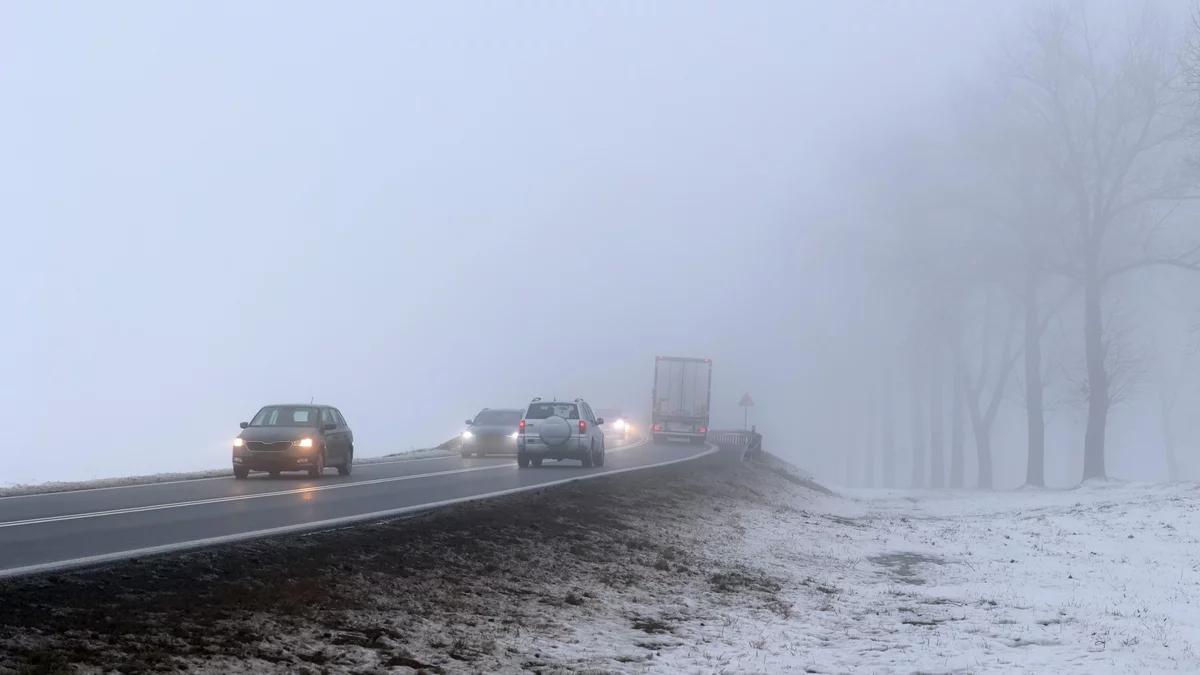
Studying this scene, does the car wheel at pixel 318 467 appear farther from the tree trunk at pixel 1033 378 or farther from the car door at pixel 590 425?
the tree trunk at pixel 1033 378

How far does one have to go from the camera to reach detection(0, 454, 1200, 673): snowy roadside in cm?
930

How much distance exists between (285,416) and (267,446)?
4.99 ft

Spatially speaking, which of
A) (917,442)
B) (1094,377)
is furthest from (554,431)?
(917,442)

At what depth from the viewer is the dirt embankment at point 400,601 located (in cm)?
873

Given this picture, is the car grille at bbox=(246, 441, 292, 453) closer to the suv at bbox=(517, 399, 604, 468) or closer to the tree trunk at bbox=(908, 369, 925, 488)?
the suv at bbox=(517, 399, 604, 468)

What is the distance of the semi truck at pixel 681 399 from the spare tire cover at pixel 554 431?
28.9m

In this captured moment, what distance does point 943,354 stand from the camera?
2468 inches

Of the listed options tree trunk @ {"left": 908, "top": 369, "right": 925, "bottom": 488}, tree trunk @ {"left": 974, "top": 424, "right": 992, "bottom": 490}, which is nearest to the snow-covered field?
tree trunk @ {"left": 974, "top": 424, "right": 992, "bottom": 490}

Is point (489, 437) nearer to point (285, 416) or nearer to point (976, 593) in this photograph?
point (285, 416)

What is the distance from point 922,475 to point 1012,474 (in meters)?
53.9

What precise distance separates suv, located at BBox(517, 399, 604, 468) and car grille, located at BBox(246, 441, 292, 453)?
8.92 meters

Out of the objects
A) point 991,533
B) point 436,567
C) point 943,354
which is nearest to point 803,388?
point 943,354

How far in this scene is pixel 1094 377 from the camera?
132ft

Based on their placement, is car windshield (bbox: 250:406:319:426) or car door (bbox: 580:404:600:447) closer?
car windshield (bbox: 250:406:319:426)
